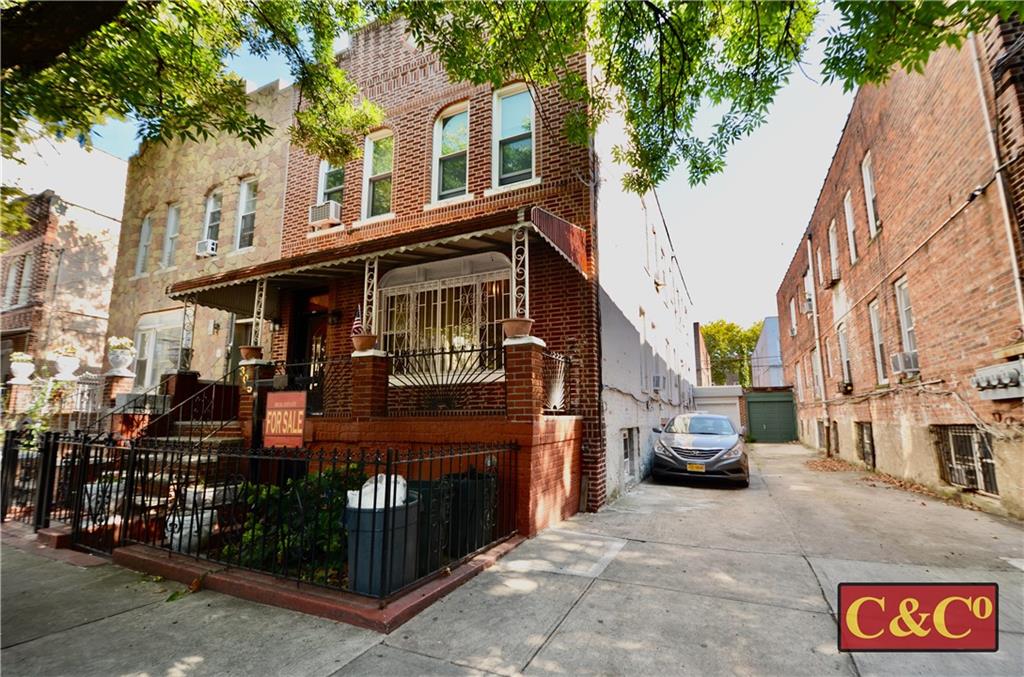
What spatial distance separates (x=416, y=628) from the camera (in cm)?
328

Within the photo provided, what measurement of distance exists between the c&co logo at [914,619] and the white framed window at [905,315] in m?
7.93

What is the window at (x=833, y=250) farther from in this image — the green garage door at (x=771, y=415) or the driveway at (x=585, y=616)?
the green garage door at (x=771, y=415)

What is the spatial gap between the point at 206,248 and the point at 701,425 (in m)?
12.9

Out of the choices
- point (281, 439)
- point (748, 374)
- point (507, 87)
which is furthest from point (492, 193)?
point (748, 374)

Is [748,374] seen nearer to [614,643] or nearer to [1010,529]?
[1010,529]

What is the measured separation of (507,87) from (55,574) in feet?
31.2

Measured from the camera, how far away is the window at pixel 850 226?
501 inches

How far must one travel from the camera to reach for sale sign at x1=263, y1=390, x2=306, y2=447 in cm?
703

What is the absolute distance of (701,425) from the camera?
1059 centimetres

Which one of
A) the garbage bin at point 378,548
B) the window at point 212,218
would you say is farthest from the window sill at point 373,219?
the garbage bin at point 378,548

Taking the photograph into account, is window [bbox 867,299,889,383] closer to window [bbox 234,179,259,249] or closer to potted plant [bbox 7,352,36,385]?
window [bbox 234,179,259,249]

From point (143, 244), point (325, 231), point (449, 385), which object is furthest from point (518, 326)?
point (143, 244)

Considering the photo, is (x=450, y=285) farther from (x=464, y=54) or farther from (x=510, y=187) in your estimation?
(x=464, y=54)

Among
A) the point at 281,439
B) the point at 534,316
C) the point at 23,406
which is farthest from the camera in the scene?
the point at 23,406
